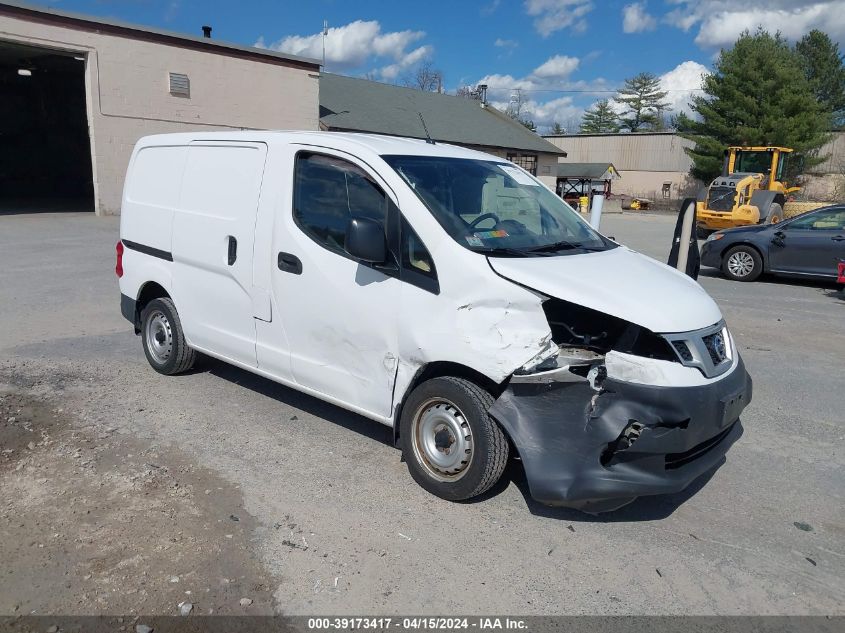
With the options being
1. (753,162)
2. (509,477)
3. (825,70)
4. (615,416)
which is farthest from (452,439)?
(825,70)

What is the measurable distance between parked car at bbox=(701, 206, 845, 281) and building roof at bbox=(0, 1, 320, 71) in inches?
727

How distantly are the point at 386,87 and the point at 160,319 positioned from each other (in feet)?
113

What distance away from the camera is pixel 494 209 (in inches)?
174

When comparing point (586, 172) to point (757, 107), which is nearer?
point (757, 107)

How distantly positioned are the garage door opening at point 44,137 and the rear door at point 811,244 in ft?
91.6

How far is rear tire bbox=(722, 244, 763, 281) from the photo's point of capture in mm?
12281

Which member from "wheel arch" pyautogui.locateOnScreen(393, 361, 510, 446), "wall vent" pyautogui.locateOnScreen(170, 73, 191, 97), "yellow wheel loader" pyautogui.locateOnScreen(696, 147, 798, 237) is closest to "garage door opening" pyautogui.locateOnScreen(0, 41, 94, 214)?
"wall vent" pyautogui.locateOnScreen(170, 73, 191, 97)

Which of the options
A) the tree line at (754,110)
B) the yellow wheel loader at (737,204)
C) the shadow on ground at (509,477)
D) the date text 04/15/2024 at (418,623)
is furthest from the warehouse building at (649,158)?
the date text 04/15/2024 at (418,623)

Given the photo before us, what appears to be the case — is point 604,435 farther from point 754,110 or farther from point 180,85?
point 754,110

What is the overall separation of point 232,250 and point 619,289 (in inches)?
109

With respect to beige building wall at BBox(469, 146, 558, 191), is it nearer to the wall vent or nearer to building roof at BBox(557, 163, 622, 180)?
building roof at BBox(557, 163, 622, 180)

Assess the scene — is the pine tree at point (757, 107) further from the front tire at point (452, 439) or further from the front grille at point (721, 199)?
the front tire at point (452, 439)

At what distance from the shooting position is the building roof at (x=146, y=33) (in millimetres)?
19672

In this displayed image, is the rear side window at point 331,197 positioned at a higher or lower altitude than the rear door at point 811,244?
higher
